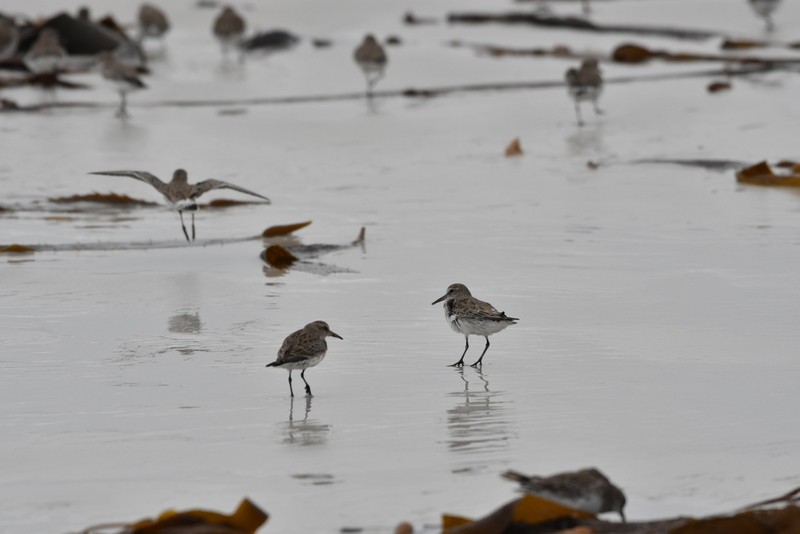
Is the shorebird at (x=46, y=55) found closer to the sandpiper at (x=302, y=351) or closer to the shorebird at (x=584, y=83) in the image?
the shorebird at (x=584, y=83)

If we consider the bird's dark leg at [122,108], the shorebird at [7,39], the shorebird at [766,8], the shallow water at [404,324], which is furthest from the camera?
the shorebird at [766,8]

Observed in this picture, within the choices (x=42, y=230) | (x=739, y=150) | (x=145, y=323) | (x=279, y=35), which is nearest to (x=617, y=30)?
(x=279, y=35)

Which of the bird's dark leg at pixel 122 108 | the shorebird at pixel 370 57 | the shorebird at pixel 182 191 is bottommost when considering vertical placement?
the shorebird at pixel 182 191

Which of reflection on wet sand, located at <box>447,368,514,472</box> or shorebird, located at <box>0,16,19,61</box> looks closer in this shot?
reflection on wet sand, located at <box>447,368,514,472</box>

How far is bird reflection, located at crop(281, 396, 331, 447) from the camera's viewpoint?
5.19 m

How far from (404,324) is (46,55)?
1365 cm

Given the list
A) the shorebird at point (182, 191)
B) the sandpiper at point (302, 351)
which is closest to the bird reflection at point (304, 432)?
the sandpiper at point (302, 351)

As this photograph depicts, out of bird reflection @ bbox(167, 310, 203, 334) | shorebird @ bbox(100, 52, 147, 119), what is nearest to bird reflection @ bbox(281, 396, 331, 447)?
bird reflection @ bbox(167, 310, 203, 334)

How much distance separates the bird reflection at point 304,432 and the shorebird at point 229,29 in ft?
55.1

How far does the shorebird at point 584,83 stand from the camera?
15.2m

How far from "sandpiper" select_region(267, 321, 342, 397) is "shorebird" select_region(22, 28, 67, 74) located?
Answer: 14.4 m

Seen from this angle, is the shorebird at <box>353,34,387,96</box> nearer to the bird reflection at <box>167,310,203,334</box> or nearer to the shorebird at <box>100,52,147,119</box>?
the shorebird at <box>100,52,147,119</box>

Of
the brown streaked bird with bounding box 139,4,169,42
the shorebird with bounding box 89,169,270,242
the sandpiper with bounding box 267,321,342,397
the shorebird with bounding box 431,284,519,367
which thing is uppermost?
the brown streaked bird with bounding box 139,4,169,42

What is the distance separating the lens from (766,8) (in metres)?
22.1
